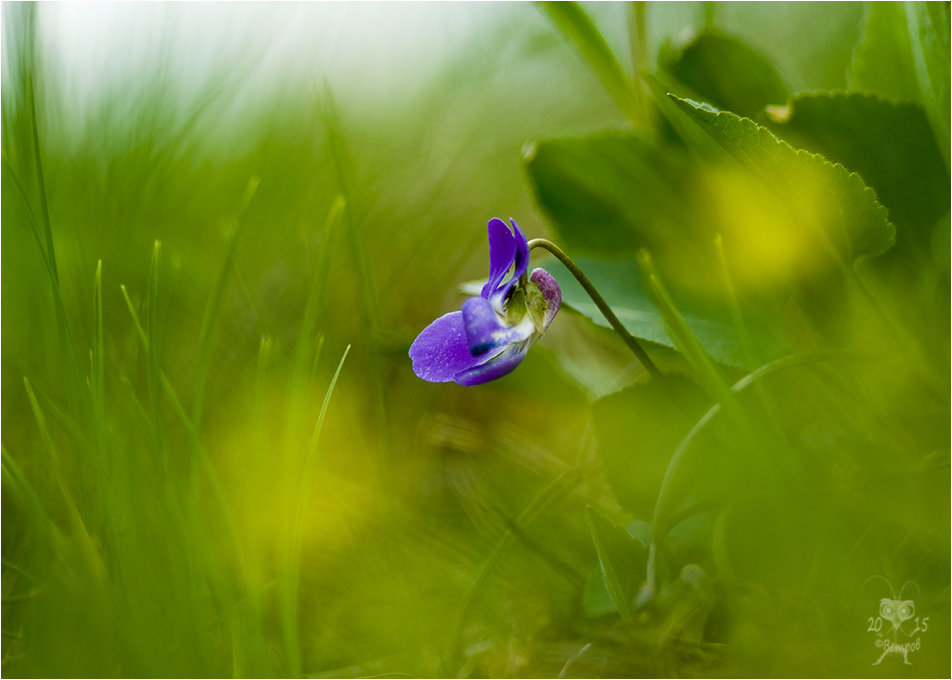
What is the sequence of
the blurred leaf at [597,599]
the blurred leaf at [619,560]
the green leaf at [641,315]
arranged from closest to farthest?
the blurred leaf at [619,560] → the blurred leaf at [597,599] → the green leaf at [641,315]

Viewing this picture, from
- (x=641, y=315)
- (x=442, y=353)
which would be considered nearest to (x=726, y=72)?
(x=641, y=315)

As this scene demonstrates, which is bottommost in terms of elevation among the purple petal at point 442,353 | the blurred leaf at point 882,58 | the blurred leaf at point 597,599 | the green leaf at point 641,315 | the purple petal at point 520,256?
the blurred leaf at point 597,599

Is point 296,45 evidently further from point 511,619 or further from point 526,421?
point 511,619

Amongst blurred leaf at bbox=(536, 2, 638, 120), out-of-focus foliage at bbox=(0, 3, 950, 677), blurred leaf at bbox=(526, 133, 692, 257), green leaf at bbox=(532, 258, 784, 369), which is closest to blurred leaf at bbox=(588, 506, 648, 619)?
out-of-focus foliage at bbox=(0, 3, 950, 677)

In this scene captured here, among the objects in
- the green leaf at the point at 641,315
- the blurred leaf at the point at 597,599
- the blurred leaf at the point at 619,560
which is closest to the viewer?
the blurred leaf at the point at 619,560

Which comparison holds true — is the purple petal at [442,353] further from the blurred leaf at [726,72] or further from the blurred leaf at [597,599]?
the blurred leaf at [726,72]

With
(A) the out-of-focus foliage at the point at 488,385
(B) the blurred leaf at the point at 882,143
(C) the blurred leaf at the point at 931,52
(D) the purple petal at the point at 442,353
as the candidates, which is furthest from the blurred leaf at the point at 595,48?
(D) the purple petal at the point at 442,353

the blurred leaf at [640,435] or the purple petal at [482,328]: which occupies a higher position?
the purple petal at [482,328]
